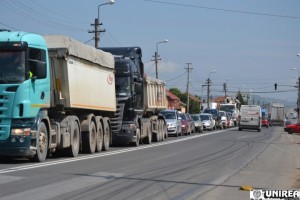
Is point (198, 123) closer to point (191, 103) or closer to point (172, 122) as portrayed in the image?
point (172, 122)

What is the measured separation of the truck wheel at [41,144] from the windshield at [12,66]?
1.76 m

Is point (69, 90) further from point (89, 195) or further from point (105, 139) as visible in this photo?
point (89, 195)

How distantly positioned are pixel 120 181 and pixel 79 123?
785cm

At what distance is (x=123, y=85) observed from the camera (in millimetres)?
26672

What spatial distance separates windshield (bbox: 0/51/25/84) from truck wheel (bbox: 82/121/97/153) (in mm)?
5815

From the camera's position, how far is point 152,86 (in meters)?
32.7

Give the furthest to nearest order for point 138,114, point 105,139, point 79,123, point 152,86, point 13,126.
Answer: point 152,86 → point 138,114 → point 105,139 → point 79,123 → point 13,126

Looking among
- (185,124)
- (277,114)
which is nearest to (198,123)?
(185,124)

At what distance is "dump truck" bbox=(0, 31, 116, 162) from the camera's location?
16.3 metres

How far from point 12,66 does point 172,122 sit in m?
26.5

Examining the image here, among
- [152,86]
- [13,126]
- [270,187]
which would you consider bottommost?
[270,187]

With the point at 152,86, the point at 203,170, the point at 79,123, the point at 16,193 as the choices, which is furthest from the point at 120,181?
the point at 152,86

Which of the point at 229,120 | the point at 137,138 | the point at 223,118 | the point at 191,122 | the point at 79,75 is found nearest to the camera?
the point at 79,75

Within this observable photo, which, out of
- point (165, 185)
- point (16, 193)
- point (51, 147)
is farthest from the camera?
point (51, 147)
